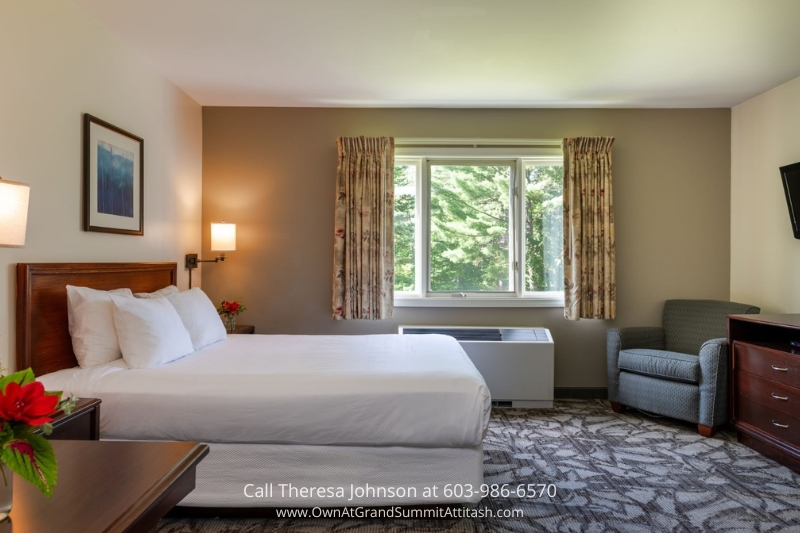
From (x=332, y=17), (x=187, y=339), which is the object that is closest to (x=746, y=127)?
(x=332, y=17)

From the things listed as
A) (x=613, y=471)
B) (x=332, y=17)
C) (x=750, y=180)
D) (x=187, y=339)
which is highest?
(x=332, y=17)

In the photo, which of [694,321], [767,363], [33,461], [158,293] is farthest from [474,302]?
[33,461]

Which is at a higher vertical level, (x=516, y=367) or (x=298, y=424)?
(x=298, y=424)

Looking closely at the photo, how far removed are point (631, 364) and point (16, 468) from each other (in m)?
3.96

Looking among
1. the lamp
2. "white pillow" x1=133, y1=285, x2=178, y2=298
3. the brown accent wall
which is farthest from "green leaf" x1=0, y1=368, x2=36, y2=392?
the brown accent wall

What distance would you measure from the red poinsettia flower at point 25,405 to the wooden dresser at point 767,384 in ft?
12.0

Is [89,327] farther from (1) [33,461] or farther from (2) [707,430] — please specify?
(2) [707,430]

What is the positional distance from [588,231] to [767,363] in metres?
1.69

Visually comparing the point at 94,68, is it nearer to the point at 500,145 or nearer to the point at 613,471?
the point at 500,145

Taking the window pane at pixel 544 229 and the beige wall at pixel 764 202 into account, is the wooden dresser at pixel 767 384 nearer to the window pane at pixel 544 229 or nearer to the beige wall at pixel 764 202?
the beige wall at pixel 764 202

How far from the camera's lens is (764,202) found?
402 cm

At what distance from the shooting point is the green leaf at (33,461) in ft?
2.85

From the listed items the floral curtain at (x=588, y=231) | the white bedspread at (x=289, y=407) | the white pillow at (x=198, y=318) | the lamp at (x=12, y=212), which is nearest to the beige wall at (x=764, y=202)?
the floral curtain at (x=588, y=231)

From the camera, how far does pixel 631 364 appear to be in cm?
381
